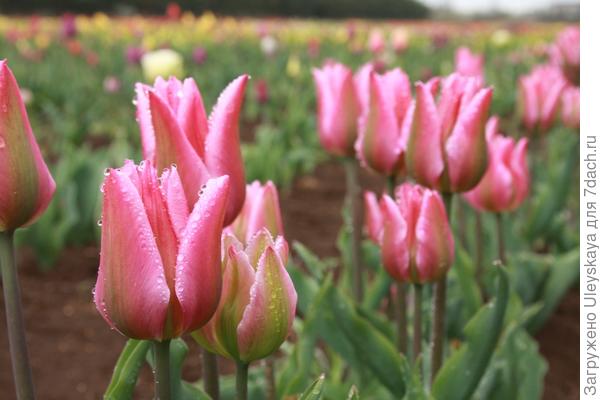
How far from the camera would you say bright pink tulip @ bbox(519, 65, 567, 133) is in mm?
2221

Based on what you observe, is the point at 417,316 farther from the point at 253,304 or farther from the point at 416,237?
the point at 253,304

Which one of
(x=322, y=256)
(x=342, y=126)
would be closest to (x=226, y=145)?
(x=342, y=126)

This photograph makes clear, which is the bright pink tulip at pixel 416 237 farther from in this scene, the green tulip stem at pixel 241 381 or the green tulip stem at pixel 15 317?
the green tulip stem at pixel 15 317

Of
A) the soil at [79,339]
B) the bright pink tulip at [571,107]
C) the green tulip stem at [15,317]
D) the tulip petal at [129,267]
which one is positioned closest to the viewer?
the tulip petal at [129,267]

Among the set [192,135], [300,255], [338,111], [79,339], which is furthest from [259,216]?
[79,339]

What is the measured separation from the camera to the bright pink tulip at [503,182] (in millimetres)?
1475

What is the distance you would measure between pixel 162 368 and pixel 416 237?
45 centimetres

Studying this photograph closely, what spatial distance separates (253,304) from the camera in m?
0.71

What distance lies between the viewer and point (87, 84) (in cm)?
598

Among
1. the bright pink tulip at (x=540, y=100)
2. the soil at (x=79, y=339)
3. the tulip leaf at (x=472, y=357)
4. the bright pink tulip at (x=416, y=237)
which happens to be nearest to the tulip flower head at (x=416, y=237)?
the bright pink tulip at (x=416, y=237)

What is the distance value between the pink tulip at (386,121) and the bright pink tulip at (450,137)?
0.08 meters

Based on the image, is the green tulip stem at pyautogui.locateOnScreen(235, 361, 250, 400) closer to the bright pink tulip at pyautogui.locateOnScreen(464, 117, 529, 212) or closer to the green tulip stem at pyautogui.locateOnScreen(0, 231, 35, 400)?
the green tulip stem at pyautogui.locateOnScreen(0, 231, 35, 400)

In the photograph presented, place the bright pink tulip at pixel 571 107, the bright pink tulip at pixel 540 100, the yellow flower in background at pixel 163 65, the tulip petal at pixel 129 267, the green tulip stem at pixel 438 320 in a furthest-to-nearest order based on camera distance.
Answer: the yellow flower in background at pixel 163 65
the bright pink tulip at pixel 571 107
the bright pink tulip at pixel 540 100
the green tulip stem at pixel 438 320
the tulip petal at pixel 129 267

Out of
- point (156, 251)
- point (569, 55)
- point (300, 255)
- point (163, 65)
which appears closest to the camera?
point (156, 251)
